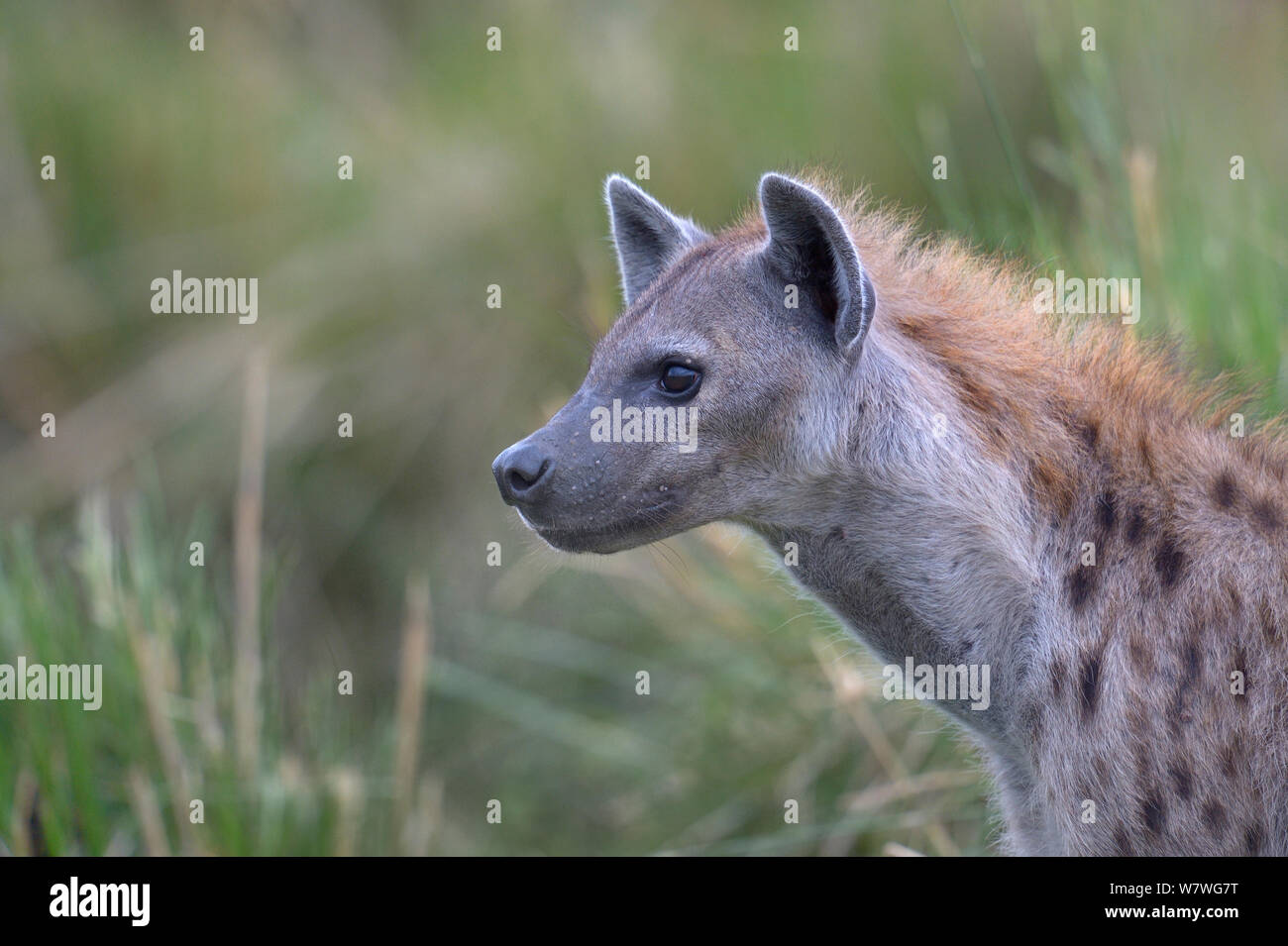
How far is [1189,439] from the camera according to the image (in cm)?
341

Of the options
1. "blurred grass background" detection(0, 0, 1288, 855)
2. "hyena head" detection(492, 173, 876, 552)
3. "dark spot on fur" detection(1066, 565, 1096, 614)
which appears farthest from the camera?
"blurred grass background" detection(0, 0, 1288, 855)

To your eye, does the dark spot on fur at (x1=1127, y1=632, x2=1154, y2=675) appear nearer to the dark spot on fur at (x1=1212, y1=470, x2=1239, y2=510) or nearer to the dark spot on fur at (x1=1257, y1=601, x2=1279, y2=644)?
the dark spot on fur at (x1=1257, y1=601, x2=1279, y2=644)

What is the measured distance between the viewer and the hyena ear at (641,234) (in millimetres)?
4059

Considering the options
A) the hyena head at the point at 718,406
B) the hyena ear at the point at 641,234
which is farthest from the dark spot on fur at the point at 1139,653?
the hyena ear at the point at 641,234

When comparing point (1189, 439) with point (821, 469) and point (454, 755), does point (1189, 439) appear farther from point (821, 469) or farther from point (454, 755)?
point (454, 755)

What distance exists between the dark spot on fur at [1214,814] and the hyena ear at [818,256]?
4.12ft

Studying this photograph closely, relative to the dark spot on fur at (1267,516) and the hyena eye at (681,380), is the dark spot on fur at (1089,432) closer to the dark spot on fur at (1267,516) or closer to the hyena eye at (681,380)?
the dark spot on fur at (1267,516)

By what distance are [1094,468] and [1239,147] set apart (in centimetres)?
321

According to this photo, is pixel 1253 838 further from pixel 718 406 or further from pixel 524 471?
pixel 524 471

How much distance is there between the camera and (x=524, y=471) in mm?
3330

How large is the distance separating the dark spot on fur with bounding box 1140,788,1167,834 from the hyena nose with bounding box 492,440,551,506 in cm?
148

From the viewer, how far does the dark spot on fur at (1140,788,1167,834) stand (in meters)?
3.04

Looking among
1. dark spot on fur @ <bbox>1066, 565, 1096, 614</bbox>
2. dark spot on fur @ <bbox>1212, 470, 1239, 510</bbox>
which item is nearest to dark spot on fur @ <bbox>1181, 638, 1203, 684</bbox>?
dark spot on fur @ <bbox>1066, 565, 1096, 614</bbox>

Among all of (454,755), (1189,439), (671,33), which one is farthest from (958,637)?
(671,33)
